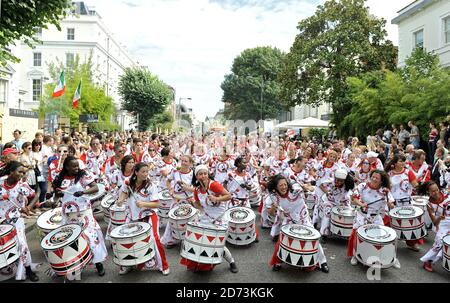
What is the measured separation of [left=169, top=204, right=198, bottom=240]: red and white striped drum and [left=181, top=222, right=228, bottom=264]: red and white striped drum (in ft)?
4.47

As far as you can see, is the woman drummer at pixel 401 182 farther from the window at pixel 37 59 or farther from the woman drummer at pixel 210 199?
the window at pixel 37 59

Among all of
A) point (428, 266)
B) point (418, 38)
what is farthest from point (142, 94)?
point (428, 266)

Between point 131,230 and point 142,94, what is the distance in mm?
31622

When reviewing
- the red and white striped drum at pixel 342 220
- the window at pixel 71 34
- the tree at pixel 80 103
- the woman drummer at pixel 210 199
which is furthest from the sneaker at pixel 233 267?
the window at pixel 71 34

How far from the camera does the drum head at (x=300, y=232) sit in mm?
5299

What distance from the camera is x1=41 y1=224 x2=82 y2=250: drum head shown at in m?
4.85

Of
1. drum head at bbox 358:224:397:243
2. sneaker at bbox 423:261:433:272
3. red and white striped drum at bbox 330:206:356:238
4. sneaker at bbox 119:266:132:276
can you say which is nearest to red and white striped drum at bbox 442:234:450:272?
sneaker at bbox 423:261:433:272

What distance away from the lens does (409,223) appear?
645 centimetres

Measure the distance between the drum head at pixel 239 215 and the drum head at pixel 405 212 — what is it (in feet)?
8.08

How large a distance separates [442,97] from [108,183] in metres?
12.1

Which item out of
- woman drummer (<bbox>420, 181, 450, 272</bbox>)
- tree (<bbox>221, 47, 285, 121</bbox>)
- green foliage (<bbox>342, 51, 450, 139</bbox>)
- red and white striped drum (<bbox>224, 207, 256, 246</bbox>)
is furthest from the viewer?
tree (<bbox>221, 47, 285, 121</bbox>)

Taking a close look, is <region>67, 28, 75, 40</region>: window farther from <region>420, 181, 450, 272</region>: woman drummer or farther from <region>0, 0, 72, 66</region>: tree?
<region>420, 181, 450, 272</region>: woman drummer

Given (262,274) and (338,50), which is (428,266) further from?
(338,50)
